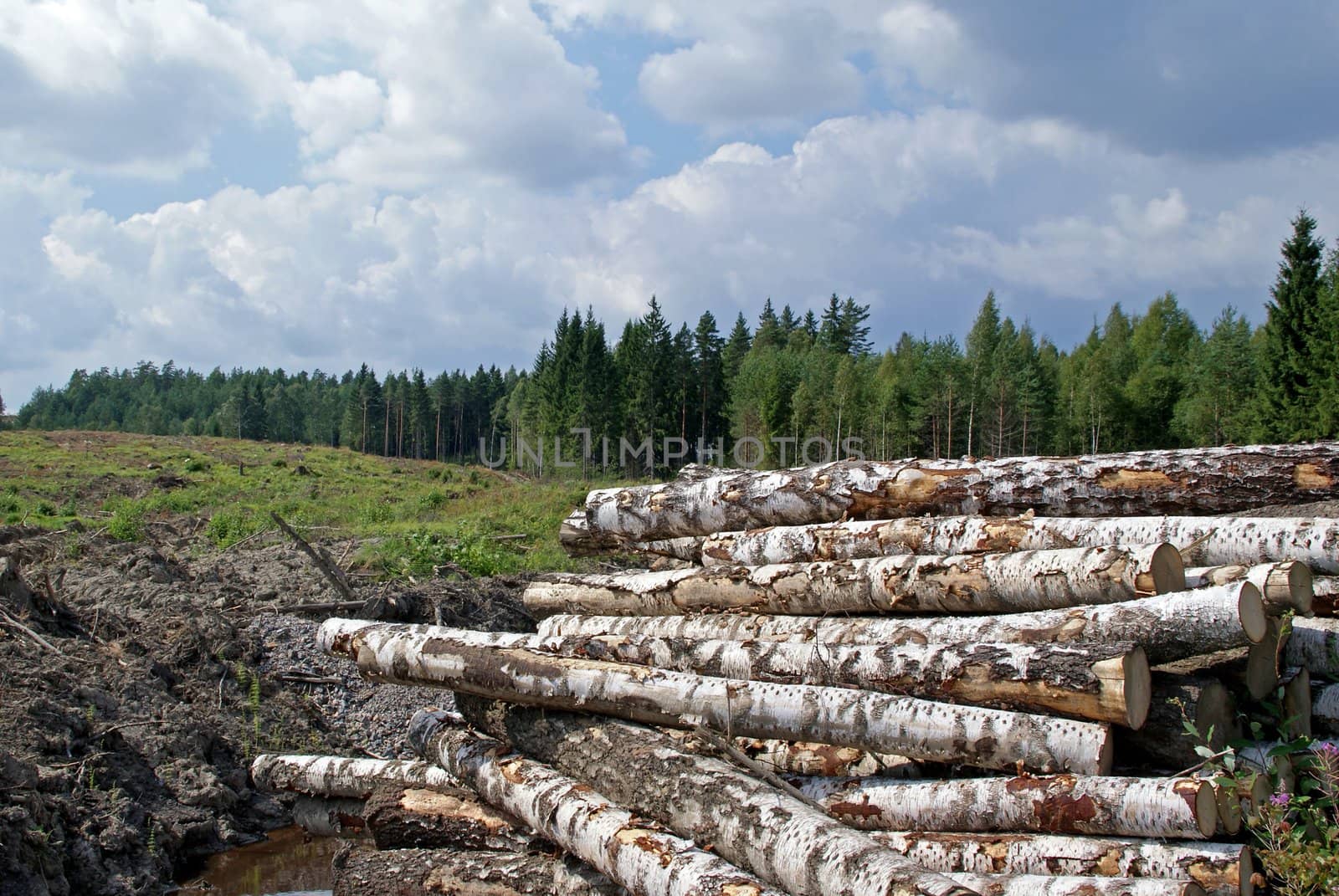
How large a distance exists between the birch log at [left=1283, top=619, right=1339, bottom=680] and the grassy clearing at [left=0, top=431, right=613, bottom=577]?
13082mm

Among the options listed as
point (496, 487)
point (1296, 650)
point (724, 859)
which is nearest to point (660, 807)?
point (724, 859)

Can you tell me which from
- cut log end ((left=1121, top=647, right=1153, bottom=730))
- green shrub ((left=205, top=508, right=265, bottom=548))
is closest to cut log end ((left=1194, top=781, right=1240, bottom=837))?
cut log end ((left=1121, top=647, right=1153, bottom=730))

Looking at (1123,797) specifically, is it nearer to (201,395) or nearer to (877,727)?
(877,727)

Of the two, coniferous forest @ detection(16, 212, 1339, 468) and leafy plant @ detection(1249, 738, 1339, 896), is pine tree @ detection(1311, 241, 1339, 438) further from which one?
leafy plant @ detection(1249, 738, 1339, 896)

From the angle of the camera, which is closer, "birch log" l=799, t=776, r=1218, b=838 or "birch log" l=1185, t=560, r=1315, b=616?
"birch log" l=799, t=776, r=1218, b=838

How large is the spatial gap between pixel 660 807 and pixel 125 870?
4.51 m

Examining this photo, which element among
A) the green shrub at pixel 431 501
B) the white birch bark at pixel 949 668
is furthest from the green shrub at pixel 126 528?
the white birch bark at pixel 949 668

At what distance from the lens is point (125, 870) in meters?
7.04

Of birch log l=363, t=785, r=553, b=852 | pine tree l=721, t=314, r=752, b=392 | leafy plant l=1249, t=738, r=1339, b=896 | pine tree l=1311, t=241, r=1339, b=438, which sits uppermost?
pine tree l=721, t=314, r=752, b=392

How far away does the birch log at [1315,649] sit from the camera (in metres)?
5.04

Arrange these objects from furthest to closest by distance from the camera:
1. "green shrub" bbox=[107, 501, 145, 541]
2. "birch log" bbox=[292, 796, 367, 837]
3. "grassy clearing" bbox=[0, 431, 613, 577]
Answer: "grassy clearing" bbox=[0, 431, 613, 577], "green shrub" bbox=[107, 501, 145, 541], "birch log" bbox=[292, 796, 367, 837]

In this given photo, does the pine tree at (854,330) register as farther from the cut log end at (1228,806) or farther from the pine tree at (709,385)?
the cut log end at (1228,806)

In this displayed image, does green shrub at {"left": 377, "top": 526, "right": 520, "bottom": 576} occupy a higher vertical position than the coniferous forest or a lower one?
lower

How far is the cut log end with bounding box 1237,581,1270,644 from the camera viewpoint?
4.35 metres
